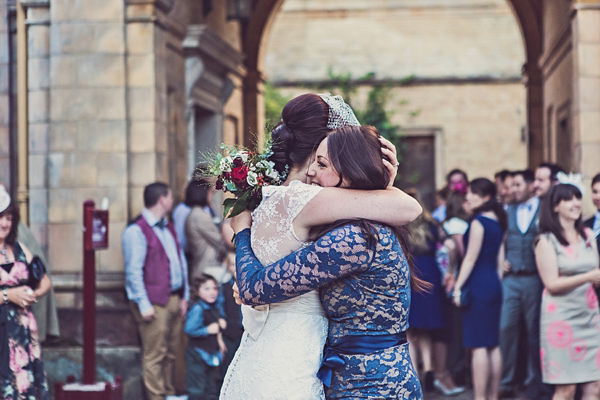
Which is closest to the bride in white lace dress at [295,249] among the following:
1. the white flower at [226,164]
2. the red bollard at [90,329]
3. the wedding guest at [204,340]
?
the white flower at [226,164]

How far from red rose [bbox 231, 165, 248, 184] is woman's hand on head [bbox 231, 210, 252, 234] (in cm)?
11

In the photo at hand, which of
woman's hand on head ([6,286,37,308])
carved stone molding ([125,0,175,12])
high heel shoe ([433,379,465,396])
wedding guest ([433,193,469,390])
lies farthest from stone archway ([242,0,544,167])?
woman's hand on head ([6,286,37,308])

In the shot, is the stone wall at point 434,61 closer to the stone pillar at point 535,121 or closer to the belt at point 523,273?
the stone pillar at point 535,121

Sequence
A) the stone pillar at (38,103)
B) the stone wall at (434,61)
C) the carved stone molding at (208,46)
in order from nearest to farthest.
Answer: the stone pillar at (38,103) < the carved stone molding at (208,46) < the stone wall at (434,61)

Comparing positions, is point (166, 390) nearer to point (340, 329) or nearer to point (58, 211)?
point (58, 211)

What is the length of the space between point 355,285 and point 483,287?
4.36 metres

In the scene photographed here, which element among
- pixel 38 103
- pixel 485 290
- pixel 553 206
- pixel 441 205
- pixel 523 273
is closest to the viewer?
Answer: pixel 553 206

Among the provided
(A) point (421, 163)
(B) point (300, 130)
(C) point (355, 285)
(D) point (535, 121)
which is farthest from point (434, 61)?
(C) point (355, 285)

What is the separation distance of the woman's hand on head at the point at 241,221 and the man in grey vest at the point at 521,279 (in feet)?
15.5

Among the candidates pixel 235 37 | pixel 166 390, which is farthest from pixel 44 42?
pixel 235 37

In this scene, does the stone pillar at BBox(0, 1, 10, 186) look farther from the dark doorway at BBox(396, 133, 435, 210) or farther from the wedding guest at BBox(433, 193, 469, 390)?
the dark doorway at BBox(396, 133, 435, 210)

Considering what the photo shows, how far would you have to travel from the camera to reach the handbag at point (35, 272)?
5785 millimetres

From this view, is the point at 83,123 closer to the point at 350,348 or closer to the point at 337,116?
the point at 337,116

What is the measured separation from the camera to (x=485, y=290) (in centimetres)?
700
